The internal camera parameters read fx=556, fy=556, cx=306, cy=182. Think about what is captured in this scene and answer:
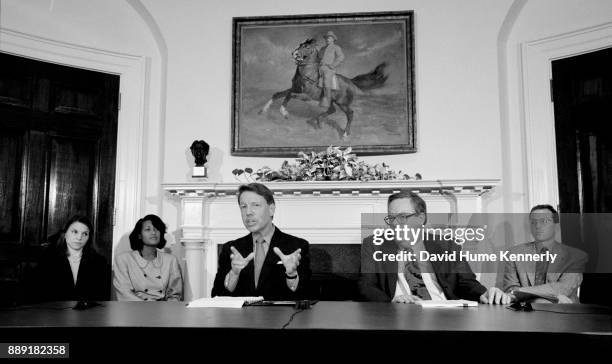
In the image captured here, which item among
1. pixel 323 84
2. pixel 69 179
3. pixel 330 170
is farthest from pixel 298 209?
pixel 69 179

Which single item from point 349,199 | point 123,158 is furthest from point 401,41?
point 123,158

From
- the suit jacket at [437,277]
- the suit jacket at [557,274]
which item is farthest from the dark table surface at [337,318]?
the suit jacket at [557,274]

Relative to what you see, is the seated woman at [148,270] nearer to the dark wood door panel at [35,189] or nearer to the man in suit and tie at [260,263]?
the dark wood door panel at [35,189]

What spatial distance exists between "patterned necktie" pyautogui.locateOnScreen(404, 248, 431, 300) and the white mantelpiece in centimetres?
177

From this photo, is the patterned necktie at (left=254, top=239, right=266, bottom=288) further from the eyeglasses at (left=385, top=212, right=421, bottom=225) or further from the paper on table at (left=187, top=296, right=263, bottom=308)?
the eyeglasses at (left=385, top=212, right=421, bottom=225)

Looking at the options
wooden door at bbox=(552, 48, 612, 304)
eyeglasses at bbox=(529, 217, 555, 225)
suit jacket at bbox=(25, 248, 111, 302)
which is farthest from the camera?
wooden door at bbox=(552, 48, 612, 304)

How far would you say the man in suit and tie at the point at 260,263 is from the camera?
2.74 metres

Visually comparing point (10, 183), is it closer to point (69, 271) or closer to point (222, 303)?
point (69, 271)

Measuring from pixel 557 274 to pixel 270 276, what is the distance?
1.90 m

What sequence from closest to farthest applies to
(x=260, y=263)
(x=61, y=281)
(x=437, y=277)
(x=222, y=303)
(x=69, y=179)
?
(x=222, y=303) < (x=437, y=277) < (x=260, y=263) < (x=61, y=281) < (x=69, y=179)

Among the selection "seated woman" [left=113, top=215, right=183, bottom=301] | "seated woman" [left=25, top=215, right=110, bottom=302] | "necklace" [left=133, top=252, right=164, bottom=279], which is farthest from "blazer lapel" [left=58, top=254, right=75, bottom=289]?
"necklace" [left=133, top=252, right=164, bottom=279]

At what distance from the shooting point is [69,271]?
156 inches

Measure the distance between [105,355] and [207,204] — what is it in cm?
323

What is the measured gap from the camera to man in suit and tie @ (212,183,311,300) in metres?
2.74
